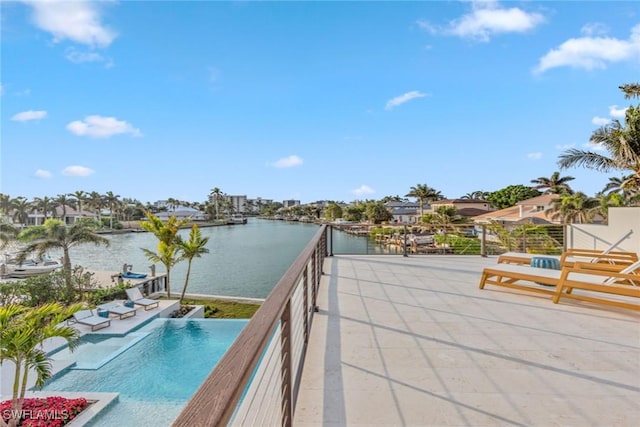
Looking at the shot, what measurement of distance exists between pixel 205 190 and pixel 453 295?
257ft

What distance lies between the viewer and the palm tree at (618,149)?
7.75 meters

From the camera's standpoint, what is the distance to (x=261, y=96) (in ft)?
54.9

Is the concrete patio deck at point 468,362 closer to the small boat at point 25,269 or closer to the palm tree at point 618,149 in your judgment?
the palm tree at point 618,149

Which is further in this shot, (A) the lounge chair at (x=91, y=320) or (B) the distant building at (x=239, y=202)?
(B) the distant building at (x=239, y=202)

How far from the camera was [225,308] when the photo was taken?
43.4 ft

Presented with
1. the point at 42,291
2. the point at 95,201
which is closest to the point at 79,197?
the point at 95,201

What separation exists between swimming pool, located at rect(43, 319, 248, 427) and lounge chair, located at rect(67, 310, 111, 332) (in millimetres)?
609

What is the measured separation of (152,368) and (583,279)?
8979 millimetres

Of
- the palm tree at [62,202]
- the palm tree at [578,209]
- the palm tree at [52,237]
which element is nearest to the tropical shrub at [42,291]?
the palm tree at [52,237]

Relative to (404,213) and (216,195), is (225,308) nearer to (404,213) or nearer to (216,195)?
(404,213)

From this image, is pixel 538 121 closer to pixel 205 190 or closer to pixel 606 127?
pixel 606 127

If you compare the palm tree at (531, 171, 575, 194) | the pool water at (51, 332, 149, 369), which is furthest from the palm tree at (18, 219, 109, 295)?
the palm tree at (531, 171, 575, 194)

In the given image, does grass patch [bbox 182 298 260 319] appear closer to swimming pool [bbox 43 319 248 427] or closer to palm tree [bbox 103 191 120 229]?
swimming pool [bbox 43 319 248 427]

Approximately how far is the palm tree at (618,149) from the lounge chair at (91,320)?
47.2 ft
